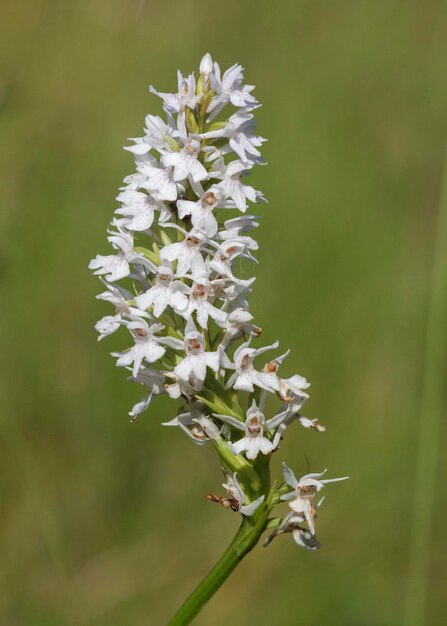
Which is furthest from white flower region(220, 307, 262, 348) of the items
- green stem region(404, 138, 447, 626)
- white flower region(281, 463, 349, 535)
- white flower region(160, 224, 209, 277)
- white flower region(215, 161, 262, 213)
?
green stem region(404, 138, 447, 626)

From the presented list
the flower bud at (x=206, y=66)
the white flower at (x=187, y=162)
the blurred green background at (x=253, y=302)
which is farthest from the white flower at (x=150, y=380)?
the blurred green background at (x=253, y=302)

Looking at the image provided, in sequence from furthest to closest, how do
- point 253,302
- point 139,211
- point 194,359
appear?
point 253,302
point 139,211
point 194,359

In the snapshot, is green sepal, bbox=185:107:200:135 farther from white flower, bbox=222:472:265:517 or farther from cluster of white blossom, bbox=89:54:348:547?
white flower, bbox=222:472:265:517

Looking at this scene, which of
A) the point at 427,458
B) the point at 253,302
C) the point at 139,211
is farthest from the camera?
the point at 253,302

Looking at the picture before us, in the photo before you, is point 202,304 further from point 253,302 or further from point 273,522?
point 253,302

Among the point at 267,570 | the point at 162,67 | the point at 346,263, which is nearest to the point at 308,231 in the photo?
the point at 346,263

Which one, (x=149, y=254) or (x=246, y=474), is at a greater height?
(x=149, y=254)

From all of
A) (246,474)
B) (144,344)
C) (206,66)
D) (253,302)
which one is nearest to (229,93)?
(206,66)
